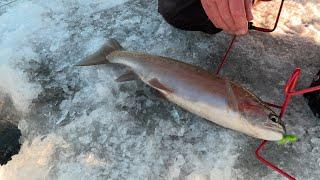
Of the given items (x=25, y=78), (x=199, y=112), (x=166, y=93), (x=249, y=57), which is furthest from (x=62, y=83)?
(x=249, y=57)

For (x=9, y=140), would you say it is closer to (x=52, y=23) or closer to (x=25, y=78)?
(x=25, y=78)

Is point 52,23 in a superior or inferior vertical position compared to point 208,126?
superior

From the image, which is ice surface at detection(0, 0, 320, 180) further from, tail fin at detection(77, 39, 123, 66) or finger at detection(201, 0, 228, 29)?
finger at detection(201, 0, 228, 29)

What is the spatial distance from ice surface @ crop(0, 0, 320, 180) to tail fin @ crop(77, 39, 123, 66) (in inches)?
1.9

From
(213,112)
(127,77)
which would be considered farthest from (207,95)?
(127,77)

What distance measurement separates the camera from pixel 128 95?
1729 millimetres

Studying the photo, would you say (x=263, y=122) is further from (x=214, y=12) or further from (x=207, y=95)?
(x=214, y=12)

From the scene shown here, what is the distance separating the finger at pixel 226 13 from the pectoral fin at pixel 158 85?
0.29 m

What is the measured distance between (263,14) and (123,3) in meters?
0.62

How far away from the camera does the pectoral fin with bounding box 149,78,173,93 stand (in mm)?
1576

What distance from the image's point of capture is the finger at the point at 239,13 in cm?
145

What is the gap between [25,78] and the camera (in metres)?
1.82

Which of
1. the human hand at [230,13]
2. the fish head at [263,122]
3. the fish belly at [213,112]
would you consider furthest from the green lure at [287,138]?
the human hand at [230,13]

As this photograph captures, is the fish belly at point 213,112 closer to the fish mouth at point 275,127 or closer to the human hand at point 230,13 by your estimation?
the fish mouth at point 275,127
